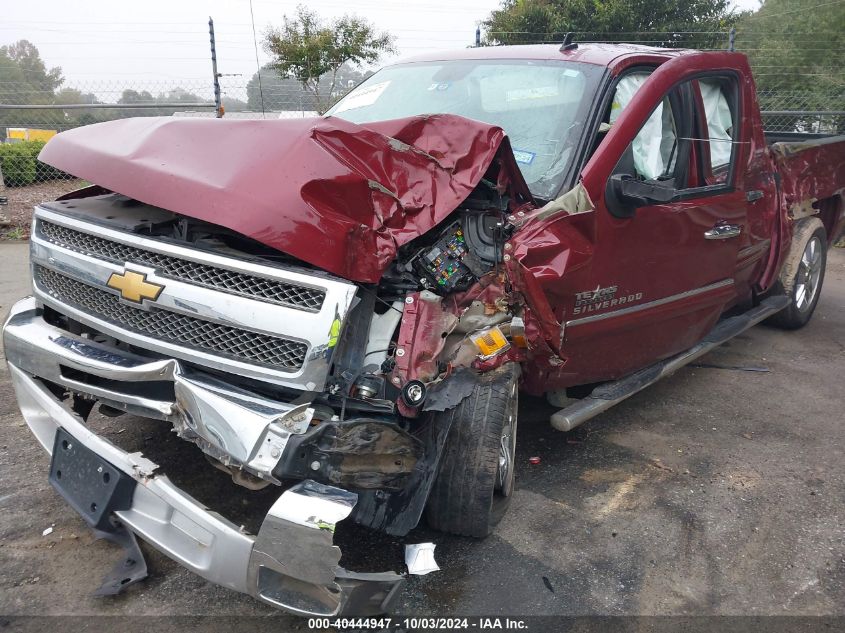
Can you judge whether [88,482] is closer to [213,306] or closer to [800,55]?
[213,306]

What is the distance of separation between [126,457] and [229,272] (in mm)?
707

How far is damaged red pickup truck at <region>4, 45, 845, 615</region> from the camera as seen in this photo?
7.70ft

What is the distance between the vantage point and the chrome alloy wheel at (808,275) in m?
5.87

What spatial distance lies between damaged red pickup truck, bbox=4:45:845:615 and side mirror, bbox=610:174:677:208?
18 mm

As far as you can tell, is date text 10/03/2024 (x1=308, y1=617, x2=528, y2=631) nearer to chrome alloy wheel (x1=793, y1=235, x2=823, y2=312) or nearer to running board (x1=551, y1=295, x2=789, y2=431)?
running board (x1=551, y1=295, x2=789, y2=431)

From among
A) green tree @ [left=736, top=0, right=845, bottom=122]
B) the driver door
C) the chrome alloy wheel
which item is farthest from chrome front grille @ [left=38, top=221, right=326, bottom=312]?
green tree @ [left=736, top=0, right=845, bottom=122]

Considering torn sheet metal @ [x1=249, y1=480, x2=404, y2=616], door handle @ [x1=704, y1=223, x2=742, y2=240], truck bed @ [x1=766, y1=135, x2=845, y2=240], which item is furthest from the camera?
truck bed @ [x1=766, y1=135, x2=845, y2=240]

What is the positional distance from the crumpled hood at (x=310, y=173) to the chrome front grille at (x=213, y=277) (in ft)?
0.42

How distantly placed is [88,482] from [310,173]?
4.34 ft

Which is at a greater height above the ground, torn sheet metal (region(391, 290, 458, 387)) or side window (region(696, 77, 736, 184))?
side window (region(696, 77, 736, 184))

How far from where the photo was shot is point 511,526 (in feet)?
10.5

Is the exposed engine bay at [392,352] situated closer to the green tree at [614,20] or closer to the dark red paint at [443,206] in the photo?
the dark red paint at [443,206]

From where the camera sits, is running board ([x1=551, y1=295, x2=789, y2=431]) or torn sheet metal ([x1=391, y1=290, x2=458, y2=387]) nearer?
torn sheet metal ([x1=391, y1=290, x2=458, y2=387])

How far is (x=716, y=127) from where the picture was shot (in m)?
4.18
